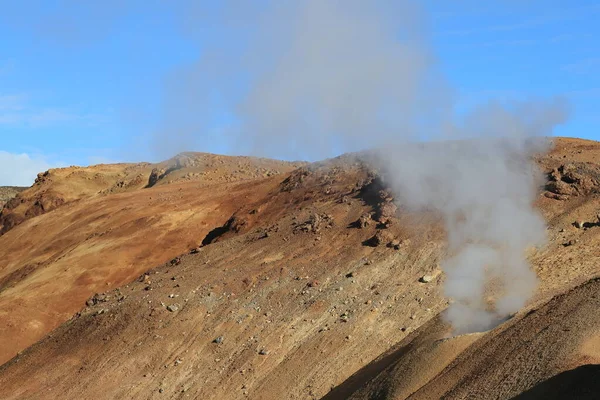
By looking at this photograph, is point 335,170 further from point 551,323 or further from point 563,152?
point 551,323

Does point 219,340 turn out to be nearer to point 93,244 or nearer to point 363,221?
point 363,221

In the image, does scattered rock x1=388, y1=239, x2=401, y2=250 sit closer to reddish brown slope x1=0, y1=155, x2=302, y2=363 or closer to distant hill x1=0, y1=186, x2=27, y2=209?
reddish brown slope x1=0, y1=155, x2=302, y2=363

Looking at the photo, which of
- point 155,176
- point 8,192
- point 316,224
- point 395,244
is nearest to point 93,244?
point 316,224

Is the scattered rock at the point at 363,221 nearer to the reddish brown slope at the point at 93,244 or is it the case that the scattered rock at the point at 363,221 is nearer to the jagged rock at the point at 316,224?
the jagged rock at the point at 316,224

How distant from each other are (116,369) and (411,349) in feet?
30.7

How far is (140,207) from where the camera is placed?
120 ft

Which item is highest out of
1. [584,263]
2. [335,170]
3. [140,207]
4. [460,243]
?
[140,207]

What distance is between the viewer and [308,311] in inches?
813

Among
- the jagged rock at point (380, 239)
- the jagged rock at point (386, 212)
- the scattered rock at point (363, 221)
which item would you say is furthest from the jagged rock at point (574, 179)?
the scattered rock at point (363, 221)

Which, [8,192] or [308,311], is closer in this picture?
[308,311]

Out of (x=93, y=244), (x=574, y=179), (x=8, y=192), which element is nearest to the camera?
(x=574, y=179)

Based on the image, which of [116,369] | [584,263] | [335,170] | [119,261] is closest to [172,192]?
[119,261]

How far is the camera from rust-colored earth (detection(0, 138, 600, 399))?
43.1ft

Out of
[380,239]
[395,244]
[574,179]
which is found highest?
[380,239]
